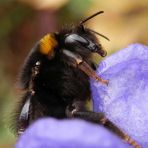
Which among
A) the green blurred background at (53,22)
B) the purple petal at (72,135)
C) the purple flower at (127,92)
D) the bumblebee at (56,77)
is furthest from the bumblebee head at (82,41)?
the green blurred background at (53,22)

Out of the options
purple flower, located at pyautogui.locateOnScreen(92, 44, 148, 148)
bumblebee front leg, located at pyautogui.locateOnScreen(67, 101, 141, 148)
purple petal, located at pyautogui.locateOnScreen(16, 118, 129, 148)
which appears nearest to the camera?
purple petal, located at pyautogui.locateOnScreen(16, 118, 129, 148)

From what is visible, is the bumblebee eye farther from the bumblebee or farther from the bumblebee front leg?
the bumblebee front leg

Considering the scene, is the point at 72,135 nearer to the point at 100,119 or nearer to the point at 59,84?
the point at 100,119

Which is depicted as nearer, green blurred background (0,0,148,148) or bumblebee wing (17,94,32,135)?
bumblebee wing (17,94,32,135)

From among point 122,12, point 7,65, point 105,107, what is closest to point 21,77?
point 105,107

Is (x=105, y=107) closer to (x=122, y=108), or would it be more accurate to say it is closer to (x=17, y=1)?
(x=122, y=108)

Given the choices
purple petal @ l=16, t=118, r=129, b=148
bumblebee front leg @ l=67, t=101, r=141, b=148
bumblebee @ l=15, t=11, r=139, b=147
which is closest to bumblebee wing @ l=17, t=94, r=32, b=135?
bumblebee @ l=15, t=11, r=139, b=147

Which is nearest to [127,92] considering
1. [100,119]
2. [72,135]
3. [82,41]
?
[100,119]

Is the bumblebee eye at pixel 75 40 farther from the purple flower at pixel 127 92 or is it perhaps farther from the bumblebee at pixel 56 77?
the purple flower at pixel 127 92
